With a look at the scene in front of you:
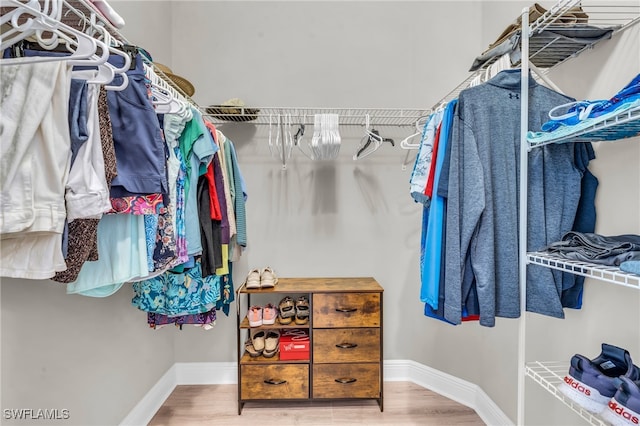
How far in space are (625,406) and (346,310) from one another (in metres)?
1.27

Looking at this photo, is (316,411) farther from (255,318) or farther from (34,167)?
(34,167)

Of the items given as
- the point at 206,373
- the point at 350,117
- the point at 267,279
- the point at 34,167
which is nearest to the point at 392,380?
the point at 267,279

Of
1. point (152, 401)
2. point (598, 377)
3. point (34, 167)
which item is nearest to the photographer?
point (34, 167)

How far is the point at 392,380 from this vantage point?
2199mm

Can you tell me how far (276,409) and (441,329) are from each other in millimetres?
1217

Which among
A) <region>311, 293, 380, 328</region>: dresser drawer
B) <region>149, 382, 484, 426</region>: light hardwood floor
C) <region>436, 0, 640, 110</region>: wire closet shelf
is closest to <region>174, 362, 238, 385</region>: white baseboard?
<region>149, 382, 484, 426</region>: light hardwood floor

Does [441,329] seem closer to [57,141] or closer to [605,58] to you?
Answer: [605,58]

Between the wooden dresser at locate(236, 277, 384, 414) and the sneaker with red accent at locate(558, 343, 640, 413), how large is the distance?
41.1 inches

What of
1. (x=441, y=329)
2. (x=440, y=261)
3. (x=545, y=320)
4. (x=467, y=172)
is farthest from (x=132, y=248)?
(x=441, y=329)

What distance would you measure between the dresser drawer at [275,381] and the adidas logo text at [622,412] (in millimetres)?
1431

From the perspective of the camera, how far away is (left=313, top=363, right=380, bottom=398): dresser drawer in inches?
73.4

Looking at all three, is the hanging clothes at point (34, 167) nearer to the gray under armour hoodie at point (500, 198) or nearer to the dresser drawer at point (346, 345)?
the gray under armour hoodie at point (500, 198)

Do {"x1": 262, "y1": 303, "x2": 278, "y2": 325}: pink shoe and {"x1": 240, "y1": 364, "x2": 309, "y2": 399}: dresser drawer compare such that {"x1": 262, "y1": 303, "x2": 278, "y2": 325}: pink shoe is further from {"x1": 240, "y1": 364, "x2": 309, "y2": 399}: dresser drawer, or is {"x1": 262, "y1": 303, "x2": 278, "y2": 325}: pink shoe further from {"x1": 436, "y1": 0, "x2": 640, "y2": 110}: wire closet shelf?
{"x1": 436, "y1": 0, "x2": 640, "y2": 110}: wire closet shelf

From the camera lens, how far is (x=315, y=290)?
1892mm
